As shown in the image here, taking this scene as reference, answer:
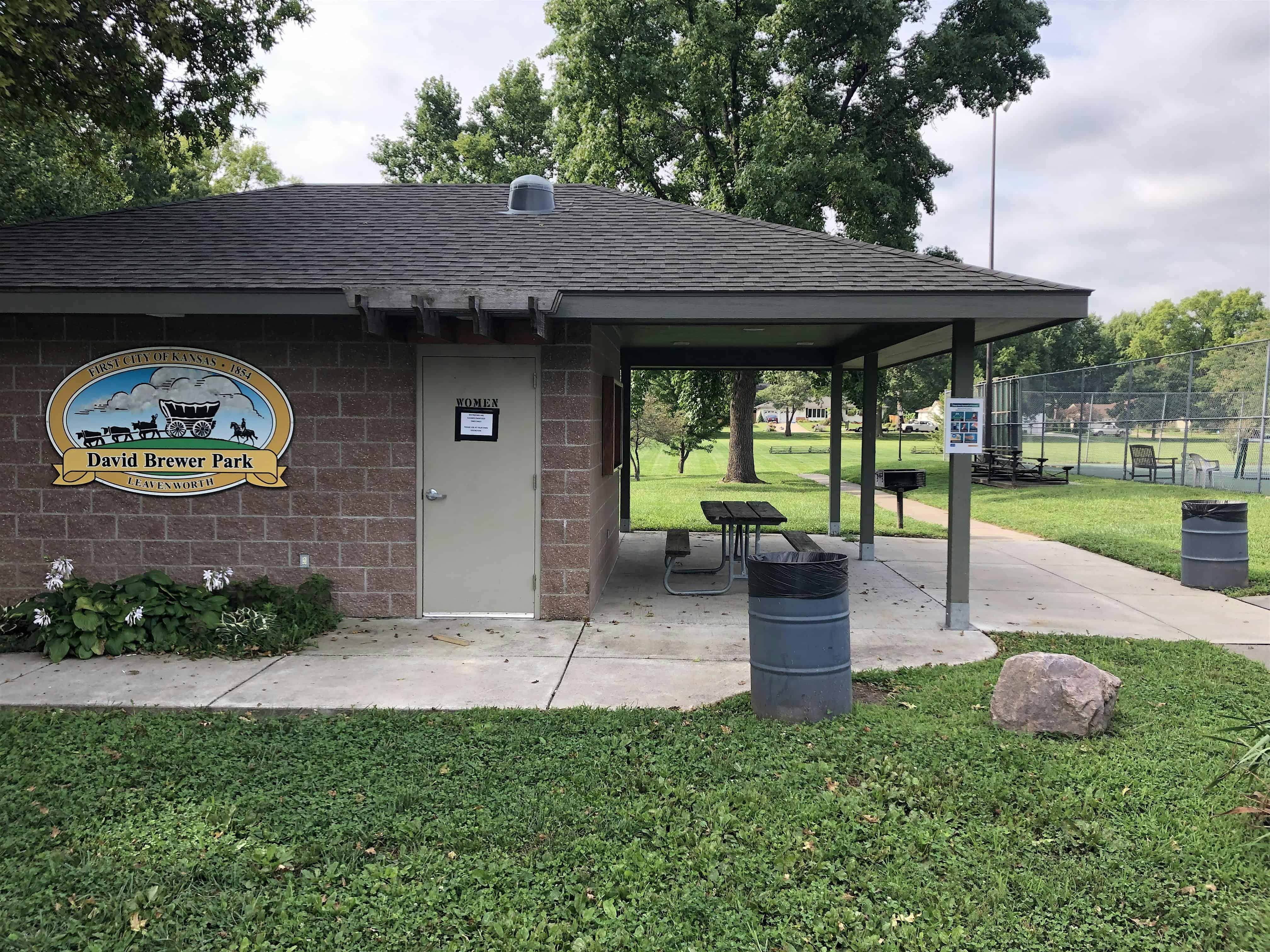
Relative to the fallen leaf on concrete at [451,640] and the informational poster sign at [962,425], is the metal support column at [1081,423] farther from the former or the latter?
the fallen leaf on concrete at [451,640]

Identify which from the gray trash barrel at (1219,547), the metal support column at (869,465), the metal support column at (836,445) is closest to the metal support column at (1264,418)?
Result: the metal support column at (836,445)

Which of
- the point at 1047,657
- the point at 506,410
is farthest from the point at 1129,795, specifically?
the point at 506,410

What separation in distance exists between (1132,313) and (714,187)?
10438 cm

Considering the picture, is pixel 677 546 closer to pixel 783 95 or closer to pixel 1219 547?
pixel 1219 547

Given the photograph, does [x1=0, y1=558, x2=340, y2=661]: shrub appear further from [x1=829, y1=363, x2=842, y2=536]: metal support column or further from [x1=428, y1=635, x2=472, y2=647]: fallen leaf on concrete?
[x1=829, y1=363, x2=842, y2=536]: metal support column

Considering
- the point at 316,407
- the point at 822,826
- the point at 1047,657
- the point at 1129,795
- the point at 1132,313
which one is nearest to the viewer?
the point at 822,826

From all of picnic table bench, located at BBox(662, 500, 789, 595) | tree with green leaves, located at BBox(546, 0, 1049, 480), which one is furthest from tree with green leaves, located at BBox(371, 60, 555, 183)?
picnic table bench, located at BBox(662, 500, 789, 595)

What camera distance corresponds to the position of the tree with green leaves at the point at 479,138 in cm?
3128

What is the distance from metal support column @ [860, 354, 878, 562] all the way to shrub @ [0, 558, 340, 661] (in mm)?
7038

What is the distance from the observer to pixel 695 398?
73.2 feet

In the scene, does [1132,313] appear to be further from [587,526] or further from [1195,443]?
[587,526]

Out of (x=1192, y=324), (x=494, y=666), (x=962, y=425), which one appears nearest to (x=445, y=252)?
(x=494, y=666)

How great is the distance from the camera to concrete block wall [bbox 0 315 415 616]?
748cm

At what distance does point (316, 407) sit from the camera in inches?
297
